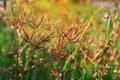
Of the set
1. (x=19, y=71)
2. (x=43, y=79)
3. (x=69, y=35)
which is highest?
(x=69, y=35)

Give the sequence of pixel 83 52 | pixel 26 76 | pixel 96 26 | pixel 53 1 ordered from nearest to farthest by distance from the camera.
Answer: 1. pixel 26 76
2. pixel 83 52
3. pixel 96 26
4. pixel 53 1

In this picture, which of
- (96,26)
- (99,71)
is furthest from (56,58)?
(96,26)

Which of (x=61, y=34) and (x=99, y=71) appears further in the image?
(x=99, y=71)

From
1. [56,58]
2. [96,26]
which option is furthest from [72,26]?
[96,26]

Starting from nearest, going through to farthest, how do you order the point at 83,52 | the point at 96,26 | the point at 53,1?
the point at 83,52
the point at 96,26
the point at 53,1

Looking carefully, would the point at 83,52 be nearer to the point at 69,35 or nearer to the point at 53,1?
the point at 69,35

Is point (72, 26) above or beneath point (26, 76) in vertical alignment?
above

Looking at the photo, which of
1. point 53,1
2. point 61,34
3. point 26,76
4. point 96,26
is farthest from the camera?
point 53,1

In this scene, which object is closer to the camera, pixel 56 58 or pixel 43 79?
pixel 56 58

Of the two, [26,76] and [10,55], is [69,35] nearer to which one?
[26,76]
